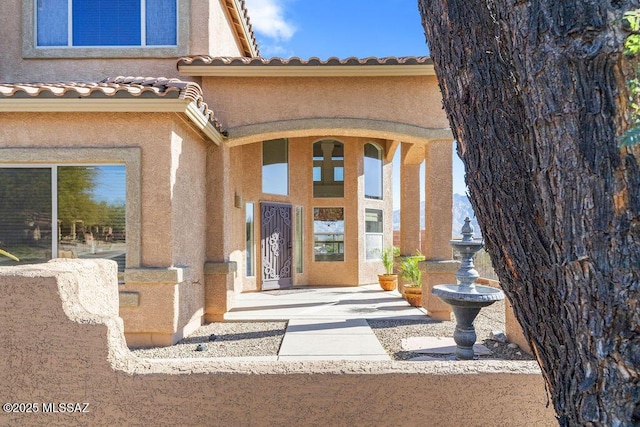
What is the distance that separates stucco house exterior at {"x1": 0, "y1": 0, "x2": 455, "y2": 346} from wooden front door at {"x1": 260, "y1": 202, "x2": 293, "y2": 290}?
1.9 inches

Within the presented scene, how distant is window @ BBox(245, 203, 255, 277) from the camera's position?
37.2 ft

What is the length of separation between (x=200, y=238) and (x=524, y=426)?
600cm

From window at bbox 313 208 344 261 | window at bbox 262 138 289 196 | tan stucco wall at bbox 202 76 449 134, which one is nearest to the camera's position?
tan stucco wall at bbox 202 76 449 134

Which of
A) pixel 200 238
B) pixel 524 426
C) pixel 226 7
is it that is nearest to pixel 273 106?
pixel 200 238

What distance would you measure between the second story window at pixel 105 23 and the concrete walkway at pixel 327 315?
6003 mm

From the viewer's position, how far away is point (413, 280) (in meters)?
9.45

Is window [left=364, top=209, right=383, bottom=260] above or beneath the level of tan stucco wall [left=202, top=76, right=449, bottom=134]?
beneath

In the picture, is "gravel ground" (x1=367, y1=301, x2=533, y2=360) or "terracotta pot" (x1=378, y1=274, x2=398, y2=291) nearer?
"gravel ground" (x1=367, y1=301, x2=533, y2=360)

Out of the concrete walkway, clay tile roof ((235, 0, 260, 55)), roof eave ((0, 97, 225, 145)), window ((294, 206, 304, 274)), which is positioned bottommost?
the concrete walkway

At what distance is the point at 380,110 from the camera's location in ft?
25.9

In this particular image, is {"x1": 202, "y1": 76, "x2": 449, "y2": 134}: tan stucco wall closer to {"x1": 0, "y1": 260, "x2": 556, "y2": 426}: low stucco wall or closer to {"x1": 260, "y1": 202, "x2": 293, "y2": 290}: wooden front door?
{"x1": 260, "y1": 202, "x2": 293, "y2": 290}: wooden front door

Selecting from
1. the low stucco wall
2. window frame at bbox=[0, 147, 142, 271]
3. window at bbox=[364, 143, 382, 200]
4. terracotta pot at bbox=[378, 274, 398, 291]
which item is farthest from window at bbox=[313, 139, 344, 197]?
the low stucco wall

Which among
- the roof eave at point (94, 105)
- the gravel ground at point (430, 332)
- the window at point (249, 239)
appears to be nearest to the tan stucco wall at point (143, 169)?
the roof eave at point (94, 105)

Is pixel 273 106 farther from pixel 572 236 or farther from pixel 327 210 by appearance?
pixel 572 236
